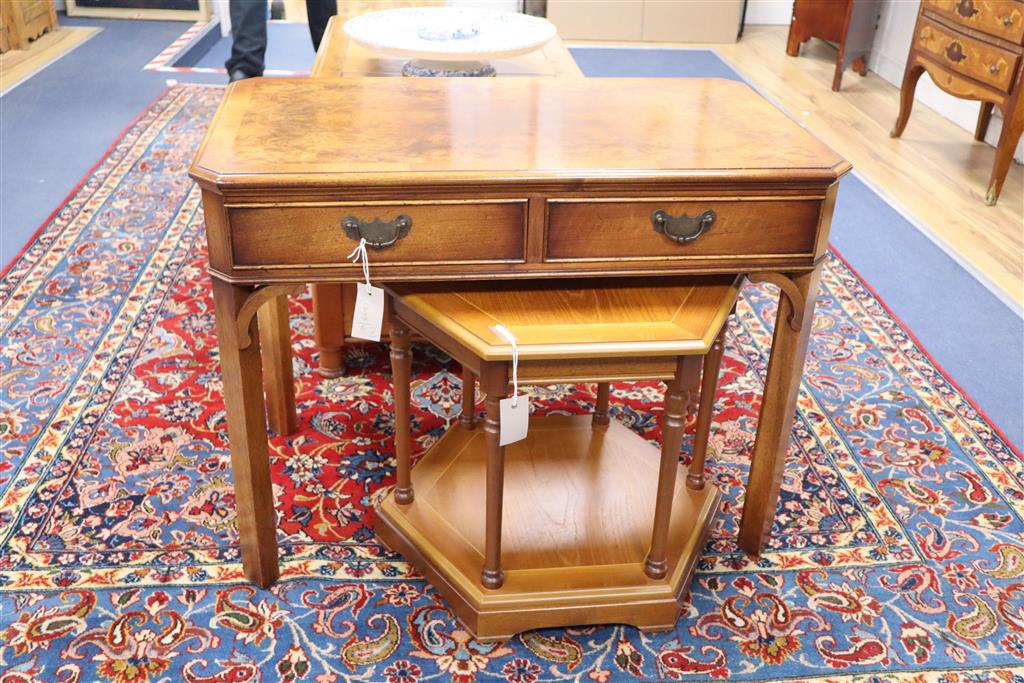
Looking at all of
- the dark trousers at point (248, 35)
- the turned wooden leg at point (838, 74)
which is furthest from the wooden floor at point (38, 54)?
the turned wooden leg at point (838, 74)

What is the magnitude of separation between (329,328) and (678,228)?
1198 mm

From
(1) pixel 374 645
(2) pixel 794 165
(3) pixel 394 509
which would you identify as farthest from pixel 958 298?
(1) pixel 374 645

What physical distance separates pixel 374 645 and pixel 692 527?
2.10 feet

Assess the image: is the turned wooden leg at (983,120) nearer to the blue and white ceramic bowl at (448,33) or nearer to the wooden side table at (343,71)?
the wooden side table at (343,71)

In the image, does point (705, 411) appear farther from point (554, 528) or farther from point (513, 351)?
point (513, 351)

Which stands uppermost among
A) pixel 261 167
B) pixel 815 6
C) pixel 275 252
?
pixel 261 167

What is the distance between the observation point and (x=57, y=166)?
149 inches

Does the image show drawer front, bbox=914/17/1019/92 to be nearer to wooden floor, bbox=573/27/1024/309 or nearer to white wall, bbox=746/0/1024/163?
wooden floor, bbox=573/27/1024/309

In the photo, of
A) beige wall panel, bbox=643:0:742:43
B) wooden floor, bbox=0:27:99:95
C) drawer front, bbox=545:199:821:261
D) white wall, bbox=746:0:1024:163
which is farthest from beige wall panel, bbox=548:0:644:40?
drawer front, bbox=545:199:821:261

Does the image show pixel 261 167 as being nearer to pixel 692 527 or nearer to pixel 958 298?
pixel 692 527

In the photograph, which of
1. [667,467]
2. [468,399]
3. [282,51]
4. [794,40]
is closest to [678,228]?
[667,467]

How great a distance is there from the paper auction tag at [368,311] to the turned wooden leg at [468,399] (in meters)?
0.47

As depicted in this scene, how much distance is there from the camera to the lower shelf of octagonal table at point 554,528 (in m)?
1.66

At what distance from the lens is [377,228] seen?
1404 mm
